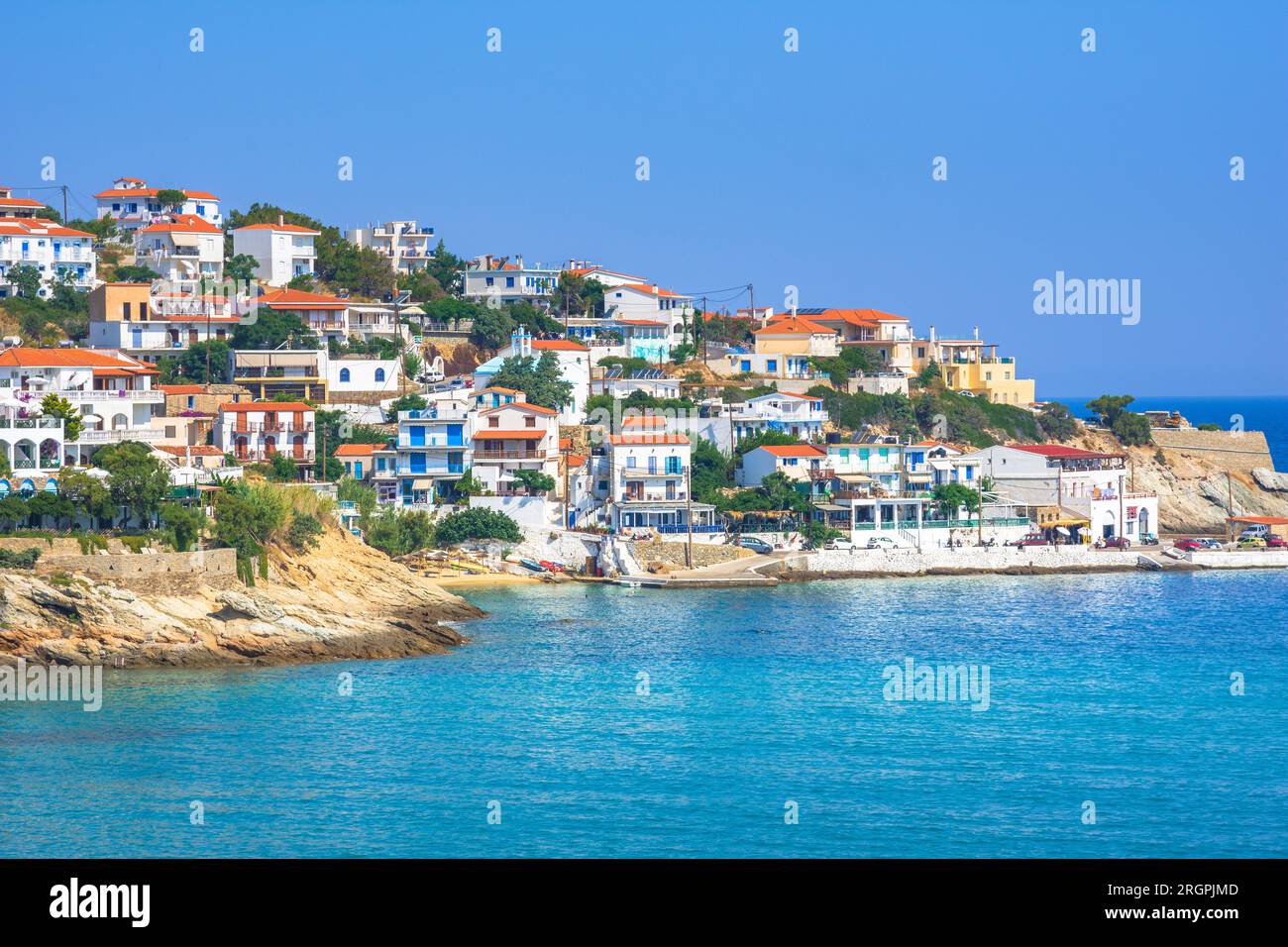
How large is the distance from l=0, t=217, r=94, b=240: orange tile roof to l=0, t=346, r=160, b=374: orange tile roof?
1725cm

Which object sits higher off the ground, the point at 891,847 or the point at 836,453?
the point at 836,453

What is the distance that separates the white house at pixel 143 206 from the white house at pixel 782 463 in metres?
31.6

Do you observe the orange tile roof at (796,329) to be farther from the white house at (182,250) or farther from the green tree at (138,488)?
the green tree at (138,488)

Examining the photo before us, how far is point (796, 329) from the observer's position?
226 ft

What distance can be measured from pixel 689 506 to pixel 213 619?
19.0 meters

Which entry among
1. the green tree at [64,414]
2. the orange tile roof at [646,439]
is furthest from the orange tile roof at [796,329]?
the green tree at [64,414]

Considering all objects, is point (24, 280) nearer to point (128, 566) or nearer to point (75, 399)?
point (75, 399)

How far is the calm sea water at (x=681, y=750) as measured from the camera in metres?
20.4

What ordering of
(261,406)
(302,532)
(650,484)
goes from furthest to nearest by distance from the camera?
1. (261,406)
2. (650,484)
3. (302,532)

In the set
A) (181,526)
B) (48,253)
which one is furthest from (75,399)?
(48,253)

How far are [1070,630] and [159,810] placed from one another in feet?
84.5

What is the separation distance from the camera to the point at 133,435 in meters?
45.6
